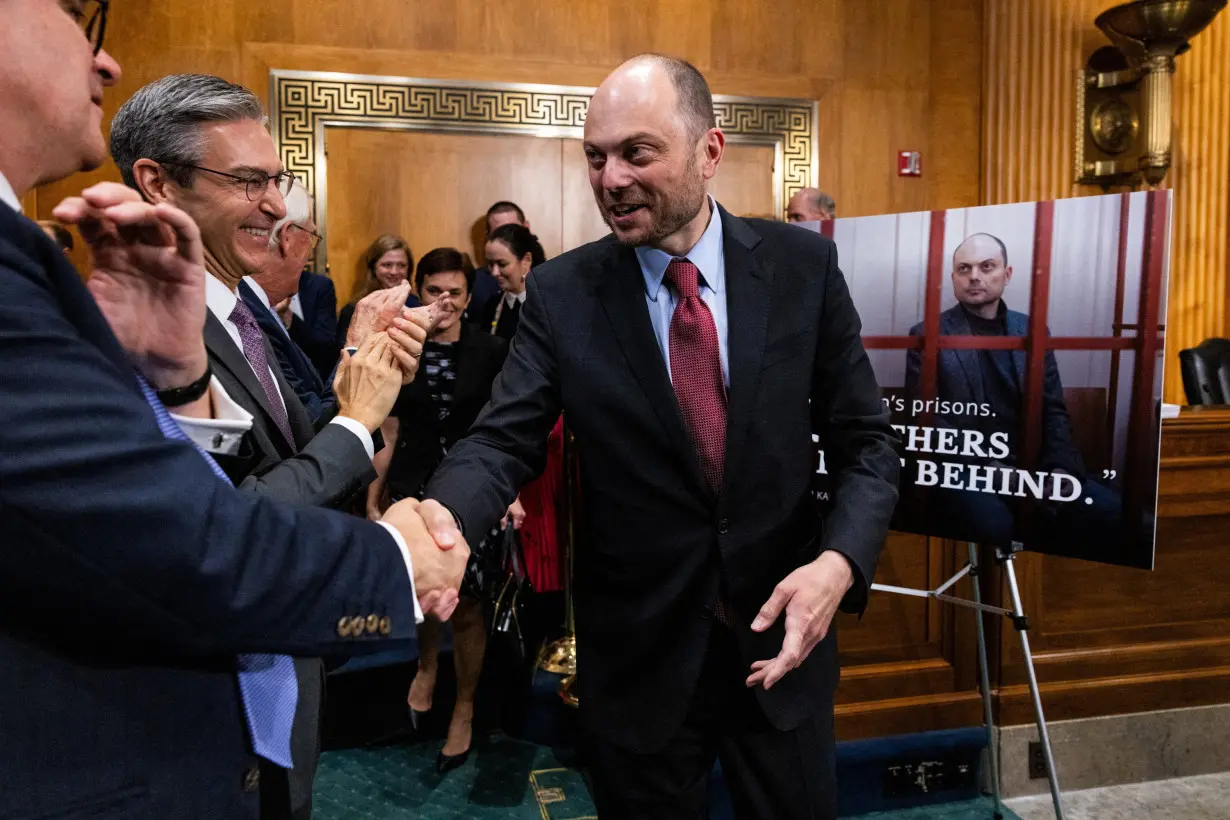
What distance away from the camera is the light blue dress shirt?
1.46 metres

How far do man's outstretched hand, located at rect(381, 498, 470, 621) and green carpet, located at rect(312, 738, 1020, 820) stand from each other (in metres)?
1.66

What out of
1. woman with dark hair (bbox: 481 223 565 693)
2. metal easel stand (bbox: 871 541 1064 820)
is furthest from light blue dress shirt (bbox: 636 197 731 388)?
metal easel stand (bbox: 871 541 1064 820)

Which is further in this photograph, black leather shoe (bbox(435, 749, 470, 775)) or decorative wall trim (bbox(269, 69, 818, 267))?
decorative wall trim (bbox(269, 69, 818, 267))

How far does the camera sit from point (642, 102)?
141 cm

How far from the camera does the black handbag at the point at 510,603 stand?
2822 millimetres

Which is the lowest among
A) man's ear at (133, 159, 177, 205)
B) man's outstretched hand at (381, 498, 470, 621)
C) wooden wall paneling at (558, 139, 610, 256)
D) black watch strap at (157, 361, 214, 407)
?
man's outstretched hand at (381, 498, 470, 621)

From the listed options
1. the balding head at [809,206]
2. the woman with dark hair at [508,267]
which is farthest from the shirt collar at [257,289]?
the balding head at [809,206]

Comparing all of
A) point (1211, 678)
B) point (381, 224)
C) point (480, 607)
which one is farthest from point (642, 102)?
point (381, 224)

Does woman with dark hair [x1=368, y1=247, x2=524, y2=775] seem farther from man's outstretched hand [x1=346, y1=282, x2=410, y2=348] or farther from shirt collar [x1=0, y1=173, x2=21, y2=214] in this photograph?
shirt collar [x1=0, y1=173, x2=21, y2=214]

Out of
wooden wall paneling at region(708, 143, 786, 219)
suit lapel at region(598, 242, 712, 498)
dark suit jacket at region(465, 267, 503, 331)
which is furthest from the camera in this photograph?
wooden wall paneling at region(708, 143, 786, 219)

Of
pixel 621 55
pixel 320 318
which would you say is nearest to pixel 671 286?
pixel 320 318

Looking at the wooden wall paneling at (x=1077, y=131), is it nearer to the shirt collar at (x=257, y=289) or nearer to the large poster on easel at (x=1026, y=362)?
the large poster on easel at (x=1026, y=362)

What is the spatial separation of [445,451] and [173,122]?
5.50 feet

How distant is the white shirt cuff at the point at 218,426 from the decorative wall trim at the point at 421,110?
4012 mm
